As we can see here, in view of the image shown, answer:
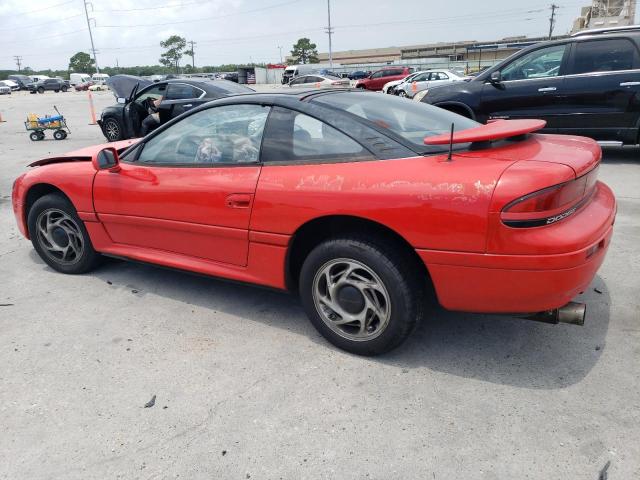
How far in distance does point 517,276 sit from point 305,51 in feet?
331

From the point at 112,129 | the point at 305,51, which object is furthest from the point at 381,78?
the point at 305,51

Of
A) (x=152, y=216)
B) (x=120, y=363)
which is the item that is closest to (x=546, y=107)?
(x=152, y=216)

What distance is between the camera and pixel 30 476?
6.59 feet

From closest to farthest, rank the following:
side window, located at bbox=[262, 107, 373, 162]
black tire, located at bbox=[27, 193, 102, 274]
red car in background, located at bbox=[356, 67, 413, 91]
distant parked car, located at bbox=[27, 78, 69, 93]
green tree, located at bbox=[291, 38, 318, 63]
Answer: side window, located at bbox=[262, 107, 373, 162] → black tire, located at bbox=[27, 193, 102, 274] → red car in background, located at bbox=[356, 67, 413, 91] → distant parked car, located at bbox=[27, 78, 69, 93] → green tree, located at bbox=[291, 38, 318, 63]

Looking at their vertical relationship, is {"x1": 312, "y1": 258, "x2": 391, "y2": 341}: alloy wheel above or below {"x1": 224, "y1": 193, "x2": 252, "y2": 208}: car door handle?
Result: below

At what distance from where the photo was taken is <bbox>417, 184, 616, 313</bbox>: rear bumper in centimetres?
220

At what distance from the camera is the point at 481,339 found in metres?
2.88

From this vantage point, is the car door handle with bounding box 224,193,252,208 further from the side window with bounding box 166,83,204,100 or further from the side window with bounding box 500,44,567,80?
the side window with bounding box 166,83,204,100

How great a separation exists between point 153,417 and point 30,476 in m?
0.52

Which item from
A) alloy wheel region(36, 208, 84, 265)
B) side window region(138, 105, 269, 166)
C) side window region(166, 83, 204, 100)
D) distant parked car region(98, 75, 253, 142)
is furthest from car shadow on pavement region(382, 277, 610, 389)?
side window region(166, 83, 204, 100)

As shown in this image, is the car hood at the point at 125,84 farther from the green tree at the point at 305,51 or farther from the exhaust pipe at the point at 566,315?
the green tree at the point at 305,51

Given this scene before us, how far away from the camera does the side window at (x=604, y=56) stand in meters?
6.83

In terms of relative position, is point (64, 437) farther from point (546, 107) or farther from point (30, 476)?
point (546, 107)

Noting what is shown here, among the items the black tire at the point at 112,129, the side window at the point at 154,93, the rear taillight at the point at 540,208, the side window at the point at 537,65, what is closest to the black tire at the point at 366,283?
the rear taillight at the point at 540,208
